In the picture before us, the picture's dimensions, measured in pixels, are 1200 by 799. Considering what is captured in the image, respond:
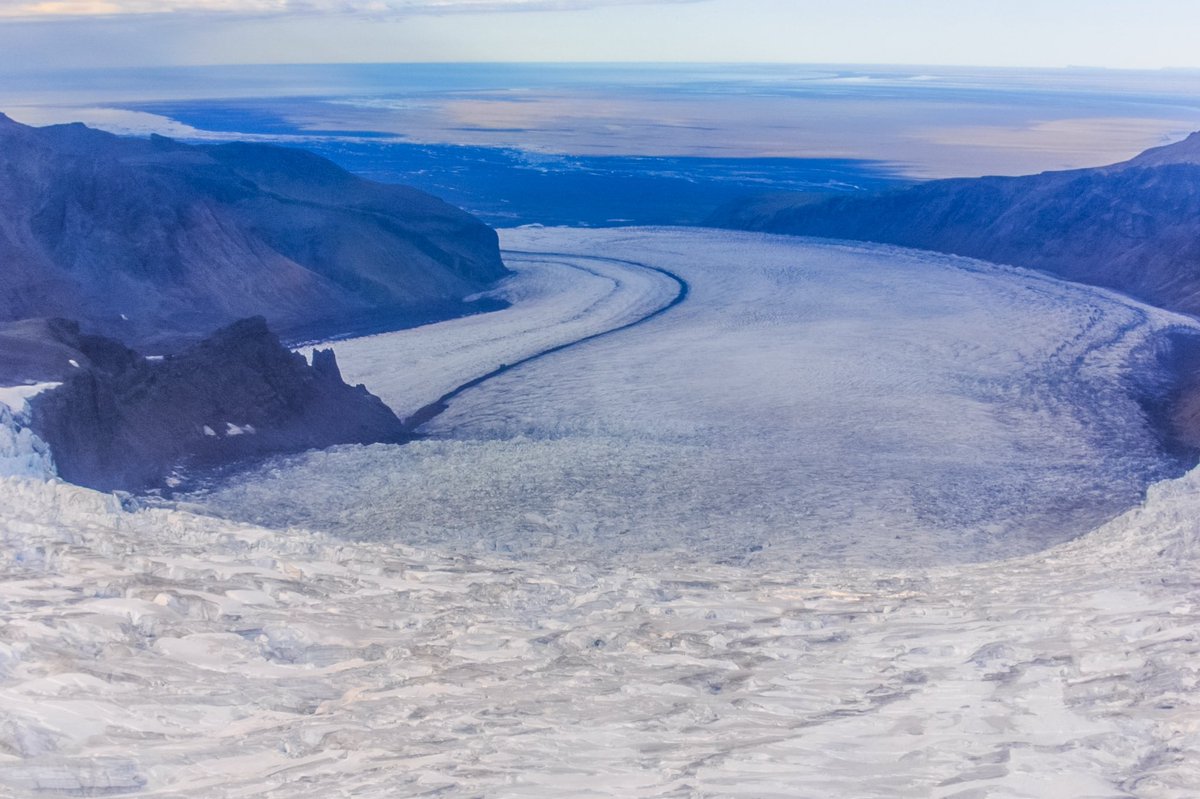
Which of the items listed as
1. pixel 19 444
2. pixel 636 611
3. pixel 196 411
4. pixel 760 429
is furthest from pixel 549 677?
pixel 760 429

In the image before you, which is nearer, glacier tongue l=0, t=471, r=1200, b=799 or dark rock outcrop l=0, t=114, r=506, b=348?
glacier tongue l=0, t=471, r=1200, b=799

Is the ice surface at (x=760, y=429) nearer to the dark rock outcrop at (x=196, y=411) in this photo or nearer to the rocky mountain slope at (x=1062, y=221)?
the dark rock outcrop at (x=196, y=411)

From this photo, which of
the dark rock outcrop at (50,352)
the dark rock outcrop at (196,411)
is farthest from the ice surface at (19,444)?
the dark rock outcrop at (50,352)

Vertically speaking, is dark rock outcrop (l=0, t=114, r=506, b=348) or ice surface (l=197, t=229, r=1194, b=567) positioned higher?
dark rock outcrop (l=0, t=114, r=506, b=348)

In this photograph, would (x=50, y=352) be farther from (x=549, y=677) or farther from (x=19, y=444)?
(x=549, y=677)

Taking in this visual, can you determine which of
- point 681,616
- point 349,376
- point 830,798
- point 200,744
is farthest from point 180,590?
point 349,376

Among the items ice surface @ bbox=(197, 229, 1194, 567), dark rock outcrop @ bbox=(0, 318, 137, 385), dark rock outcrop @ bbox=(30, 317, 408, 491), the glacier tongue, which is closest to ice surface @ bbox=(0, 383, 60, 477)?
dark rock outcrop @ bbox=(30, 317, 408, 491)

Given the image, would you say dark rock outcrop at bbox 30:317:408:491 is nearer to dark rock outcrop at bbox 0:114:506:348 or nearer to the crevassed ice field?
the crevassed ice field
